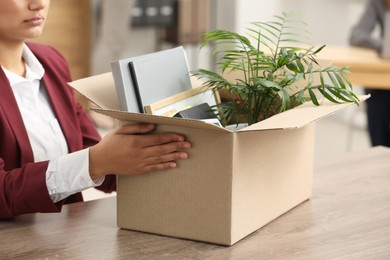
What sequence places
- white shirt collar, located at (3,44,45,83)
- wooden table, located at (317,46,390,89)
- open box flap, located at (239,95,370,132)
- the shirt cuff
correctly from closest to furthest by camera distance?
open box flap, located at (239,95,370,132)
the shirt cuff
white shirt collar, located at (3,44,45,83)
wooden table, located at (317,46,390,89)

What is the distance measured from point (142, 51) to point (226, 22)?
0.97m

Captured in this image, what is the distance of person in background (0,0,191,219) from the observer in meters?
1.59

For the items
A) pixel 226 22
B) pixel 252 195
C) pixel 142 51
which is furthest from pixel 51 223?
pixel 142 51

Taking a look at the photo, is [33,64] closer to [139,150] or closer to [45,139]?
[45,139]

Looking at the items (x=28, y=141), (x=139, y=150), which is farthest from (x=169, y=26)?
(x=139, y=150)

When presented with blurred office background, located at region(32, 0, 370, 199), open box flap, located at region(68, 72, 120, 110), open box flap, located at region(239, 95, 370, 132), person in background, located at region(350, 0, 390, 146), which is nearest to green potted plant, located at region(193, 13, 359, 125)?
open box flap, located at region(239, 95, 370, 132)

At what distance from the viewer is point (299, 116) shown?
1.54 metres

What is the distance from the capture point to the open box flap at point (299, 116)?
57.2 inches

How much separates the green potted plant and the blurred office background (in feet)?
11.4

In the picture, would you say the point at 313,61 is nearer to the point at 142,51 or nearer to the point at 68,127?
the point at 68,127

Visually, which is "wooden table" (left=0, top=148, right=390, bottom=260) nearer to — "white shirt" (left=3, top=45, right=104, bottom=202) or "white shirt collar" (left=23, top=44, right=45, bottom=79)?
"white shirt" (left=3, top=45, right=104, bottom=202)

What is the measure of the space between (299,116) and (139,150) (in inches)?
12.9

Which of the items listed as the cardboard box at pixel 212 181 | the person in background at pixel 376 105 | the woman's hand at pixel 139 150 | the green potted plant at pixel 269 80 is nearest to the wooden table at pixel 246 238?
the cardboard box at pixel 212 181

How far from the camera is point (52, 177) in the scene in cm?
168
